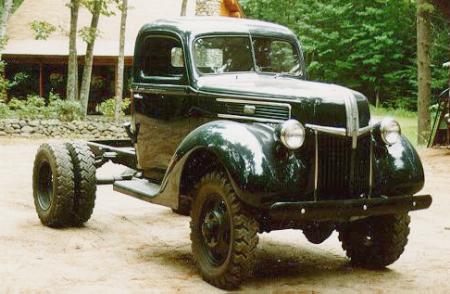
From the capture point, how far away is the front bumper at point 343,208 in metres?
5.19

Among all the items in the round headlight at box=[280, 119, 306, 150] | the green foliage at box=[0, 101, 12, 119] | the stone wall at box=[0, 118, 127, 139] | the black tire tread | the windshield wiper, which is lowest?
the stone wall at box=[0, 118, 127, 139]

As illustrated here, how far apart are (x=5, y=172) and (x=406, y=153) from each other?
8.95 meters

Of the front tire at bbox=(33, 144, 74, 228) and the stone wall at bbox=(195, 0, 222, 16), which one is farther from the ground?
the stone wall at bbox=(195, 0, 222, 16)

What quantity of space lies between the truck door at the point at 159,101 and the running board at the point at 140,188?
0.16 m

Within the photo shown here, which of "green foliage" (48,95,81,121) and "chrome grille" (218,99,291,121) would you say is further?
"green foliage" (48,95,81,121)

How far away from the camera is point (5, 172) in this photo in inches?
513

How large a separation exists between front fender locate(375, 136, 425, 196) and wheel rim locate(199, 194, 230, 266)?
4.31 ft

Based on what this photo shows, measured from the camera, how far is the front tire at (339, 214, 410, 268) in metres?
6.14

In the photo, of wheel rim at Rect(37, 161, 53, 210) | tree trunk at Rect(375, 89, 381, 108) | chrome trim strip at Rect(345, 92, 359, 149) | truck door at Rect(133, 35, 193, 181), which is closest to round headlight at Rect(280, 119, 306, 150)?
chrome trim strip at Rect(345, 92, 359, 149)

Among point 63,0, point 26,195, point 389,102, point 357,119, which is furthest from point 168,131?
point 389,102

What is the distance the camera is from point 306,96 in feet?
18.7

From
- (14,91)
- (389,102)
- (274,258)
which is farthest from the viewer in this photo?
(389,102)

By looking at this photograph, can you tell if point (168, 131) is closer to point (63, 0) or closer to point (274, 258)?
point (274, 258)

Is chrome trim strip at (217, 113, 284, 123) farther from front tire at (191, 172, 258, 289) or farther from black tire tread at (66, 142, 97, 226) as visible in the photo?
black tire tread at (66, 142, 97, 226)
